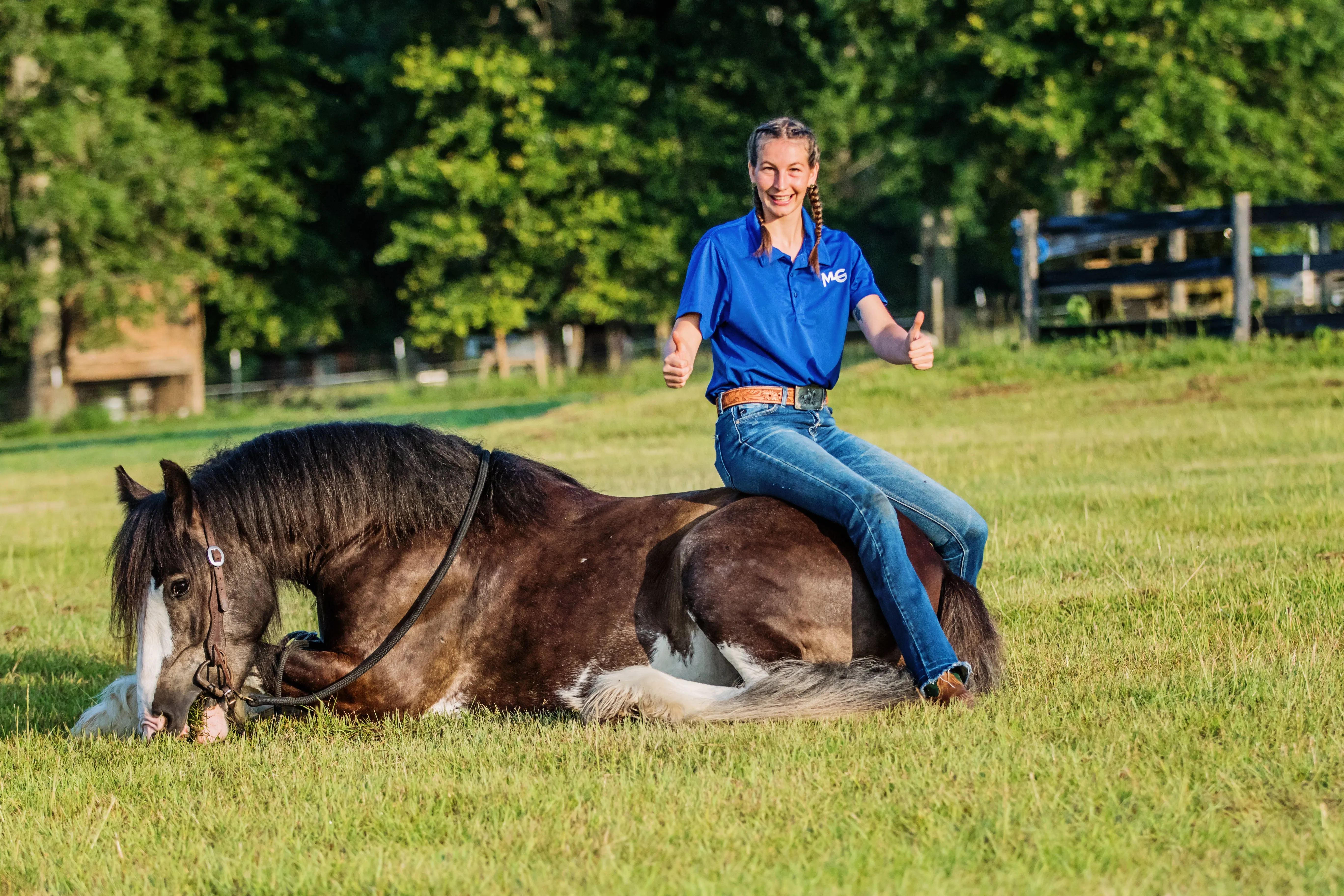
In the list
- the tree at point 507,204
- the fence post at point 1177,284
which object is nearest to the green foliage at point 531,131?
the tree at point 507,204

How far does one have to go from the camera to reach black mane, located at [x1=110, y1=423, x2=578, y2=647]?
4.85 m

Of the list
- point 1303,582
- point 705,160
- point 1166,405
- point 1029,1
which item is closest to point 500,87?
point 705,160

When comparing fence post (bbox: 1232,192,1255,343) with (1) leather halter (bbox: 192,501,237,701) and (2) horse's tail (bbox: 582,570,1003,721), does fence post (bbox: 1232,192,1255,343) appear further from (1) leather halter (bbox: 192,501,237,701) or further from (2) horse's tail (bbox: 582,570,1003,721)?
(1) leather halter (bbox: 192,501,237,701)

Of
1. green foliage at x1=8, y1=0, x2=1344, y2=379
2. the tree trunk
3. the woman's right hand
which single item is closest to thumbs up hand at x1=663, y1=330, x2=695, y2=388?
the woman's right hand

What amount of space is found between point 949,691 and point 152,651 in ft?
8.89

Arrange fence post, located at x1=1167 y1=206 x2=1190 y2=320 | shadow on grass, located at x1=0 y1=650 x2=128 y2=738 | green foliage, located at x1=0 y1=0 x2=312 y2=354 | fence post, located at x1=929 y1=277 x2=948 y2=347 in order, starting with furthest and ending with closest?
fence post, located at x1=929 y1=277 x2=948 y2=347 < green foliage, located at x1=0 y1=0 x2=312 y2=354 < fence post, located at x1=1167 y1=206 x2=1190 y2=320 < shadow on grass, located at x1=0 y1=650 x2=128 y2=738

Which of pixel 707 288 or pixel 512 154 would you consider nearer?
pixel 707 288

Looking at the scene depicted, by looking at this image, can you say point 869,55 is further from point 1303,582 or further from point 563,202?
point 1303,582

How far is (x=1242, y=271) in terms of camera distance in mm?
18406

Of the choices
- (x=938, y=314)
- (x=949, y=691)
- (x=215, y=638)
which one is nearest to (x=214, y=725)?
(x=215, y=638)

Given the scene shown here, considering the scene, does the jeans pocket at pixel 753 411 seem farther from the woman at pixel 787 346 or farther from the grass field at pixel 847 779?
the grass field at pixel 847 779

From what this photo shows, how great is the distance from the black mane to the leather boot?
1724 millimetres

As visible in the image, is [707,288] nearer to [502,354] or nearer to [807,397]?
[807,397]

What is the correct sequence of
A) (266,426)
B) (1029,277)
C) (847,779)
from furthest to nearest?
(266,426), (1029,277), (847,779)
